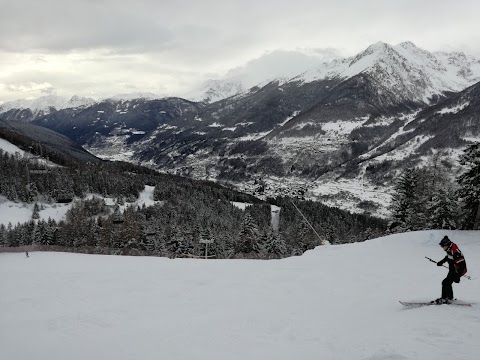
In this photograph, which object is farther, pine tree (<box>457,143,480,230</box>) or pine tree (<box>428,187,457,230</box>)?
pine tree (<box>428,187,457,230</box>)

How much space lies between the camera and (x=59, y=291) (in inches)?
775

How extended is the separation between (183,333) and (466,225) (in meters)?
32.7

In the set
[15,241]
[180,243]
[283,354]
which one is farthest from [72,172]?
[283,354]

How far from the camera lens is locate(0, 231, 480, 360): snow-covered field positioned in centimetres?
1155

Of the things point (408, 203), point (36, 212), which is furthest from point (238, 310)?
point (36, 212)

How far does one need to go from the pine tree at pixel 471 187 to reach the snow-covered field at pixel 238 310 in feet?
20.8

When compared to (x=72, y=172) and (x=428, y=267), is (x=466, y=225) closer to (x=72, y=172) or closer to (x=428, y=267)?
(x=428, y=267)

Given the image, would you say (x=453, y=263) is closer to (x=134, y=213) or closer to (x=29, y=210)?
(x=134, y=213)

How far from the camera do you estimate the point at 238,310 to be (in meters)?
16.2

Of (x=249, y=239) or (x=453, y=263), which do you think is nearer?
(x=453, y=263)

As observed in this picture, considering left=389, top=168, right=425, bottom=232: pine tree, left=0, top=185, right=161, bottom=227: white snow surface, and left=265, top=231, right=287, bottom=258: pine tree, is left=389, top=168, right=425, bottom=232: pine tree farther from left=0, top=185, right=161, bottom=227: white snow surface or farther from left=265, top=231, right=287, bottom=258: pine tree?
left=0, top=185, right=161, bottom=227: white snow surface

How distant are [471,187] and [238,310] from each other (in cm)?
2722

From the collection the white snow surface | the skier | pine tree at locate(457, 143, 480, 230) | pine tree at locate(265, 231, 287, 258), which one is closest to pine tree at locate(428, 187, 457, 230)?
pine tree at locate(457, 143, 480, 230)

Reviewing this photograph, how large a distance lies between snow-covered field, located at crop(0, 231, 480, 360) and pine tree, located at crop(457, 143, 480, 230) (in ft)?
20.8
